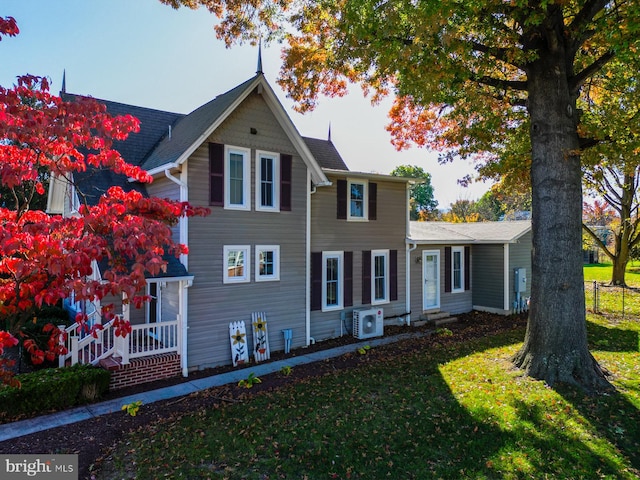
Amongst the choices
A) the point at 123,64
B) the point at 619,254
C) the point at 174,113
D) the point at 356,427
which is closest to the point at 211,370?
the point at 356,427

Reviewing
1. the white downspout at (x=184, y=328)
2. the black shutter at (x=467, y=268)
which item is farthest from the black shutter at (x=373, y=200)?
the white downspout at (x=184, y=328)

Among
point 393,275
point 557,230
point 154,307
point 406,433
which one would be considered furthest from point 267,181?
point 406,433

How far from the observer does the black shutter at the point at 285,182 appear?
34.3ft

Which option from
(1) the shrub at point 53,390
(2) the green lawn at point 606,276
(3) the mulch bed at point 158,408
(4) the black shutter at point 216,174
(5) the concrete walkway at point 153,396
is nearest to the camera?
(3) the mulch bed at point 158,408

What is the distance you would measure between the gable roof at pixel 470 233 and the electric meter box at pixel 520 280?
4.52 feet

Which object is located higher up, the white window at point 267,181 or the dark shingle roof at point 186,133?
the dark shingle roof at point 186,133

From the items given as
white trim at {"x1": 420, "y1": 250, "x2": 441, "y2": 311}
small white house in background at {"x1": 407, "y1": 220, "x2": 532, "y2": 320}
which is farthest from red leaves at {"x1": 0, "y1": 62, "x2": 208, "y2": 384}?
small white house in background at {"x1": 407, "y1": 220, "x2": 532, "y2": 320}

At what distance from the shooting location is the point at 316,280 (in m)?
11.5

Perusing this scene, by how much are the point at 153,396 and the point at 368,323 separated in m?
6.56

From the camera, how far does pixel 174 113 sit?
13383 mm

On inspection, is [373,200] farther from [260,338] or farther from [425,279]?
[260,338]

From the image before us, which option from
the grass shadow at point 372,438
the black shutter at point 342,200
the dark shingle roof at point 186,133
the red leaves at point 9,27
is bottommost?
the grass shadow at point 372,438

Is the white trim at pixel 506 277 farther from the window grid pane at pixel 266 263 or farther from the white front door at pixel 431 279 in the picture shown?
the window grid pane at pixel 266 263

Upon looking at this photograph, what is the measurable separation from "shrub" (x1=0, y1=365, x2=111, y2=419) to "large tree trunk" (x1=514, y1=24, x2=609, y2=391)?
858 centimetres
